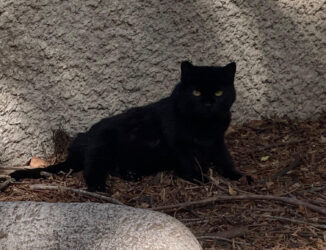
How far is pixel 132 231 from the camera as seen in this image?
9.69ft

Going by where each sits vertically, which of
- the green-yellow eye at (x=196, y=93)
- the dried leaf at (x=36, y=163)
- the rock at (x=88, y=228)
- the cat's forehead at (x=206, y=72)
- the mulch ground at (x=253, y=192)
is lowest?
the mulch ground at (x=253, y=192)

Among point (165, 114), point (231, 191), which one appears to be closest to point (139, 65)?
point (165, 114)

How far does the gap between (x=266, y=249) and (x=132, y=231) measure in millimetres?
919

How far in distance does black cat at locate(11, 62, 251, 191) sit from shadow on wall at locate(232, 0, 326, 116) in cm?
102

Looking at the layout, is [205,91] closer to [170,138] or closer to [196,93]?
[196,93]

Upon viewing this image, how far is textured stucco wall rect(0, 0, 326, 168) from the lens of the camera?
15.4ft

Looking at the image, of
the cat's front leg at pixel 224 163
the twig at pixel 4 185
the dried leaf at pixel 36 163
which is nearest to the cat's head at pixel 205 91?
the cat's front leg at pixel 224 163

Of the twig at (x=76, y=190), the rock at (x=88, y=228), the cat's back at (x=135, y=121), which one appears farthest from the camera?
the cat's back at (x=135, y=121)

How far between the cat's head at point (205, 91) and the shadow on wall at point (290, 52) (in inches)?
40.4

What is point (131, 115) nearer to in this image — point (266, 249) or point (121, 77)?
point (121, 77)

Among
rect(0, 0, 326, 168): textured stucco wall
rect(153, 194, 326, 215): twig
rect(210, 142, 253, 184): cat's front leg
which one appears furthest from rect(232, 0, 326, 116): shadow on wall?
rect(153, 194, 326, 215): twig

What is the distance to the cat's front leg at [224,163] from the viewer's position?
4621 millimetres

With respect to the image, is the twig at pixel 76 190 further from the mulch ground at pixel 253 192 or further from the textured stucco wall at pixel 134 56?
the textured stucco wall at pixel 134 56

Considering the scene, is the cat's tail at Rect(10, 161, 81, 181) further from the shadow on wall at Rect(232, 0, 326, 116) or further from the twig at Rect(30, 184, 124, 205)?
the shadow on wall at Rect(232, 0, 326, 116)
